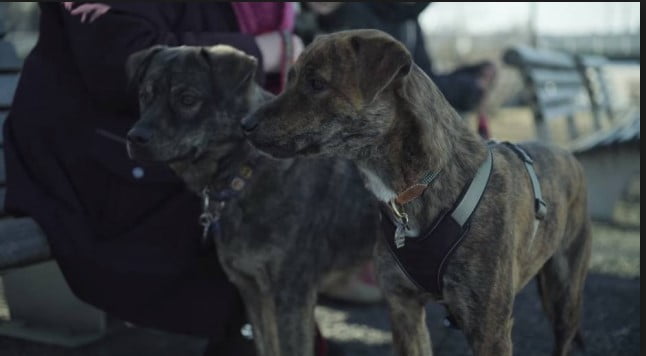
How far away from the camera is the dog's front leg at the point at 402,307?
8.97ft

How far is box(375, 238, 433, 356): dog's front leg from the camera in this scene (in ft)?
8.97

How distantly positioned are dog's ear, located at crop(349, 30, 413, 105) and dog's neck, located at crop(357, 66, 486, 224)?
0.09 m

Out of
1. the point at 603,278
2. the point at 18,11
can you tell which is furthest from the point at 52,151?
the point at 18,11

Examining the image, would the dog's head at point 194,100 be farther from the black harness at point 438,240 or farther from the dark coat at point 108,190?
the black harness at point 438,240

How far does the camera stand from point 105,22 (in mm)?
3326

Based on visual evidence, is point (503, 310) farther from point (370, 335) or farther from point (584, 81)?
point (584, 81)

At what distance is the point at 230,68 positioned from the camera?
3107 millimetres

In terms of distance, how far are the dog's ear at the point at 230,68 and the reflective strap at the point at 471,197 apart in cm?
104

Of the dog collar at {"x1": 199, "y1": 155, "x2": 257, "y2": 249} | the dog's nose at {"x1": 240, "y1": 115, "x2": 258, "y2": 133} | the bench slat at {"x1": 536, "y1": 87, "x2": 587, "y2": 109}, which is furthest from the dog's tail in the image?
the bench slat at {"x1": 536, "y1": 87, "x2": 587, "y2": 109}

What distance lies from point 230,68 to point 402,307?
114 cm

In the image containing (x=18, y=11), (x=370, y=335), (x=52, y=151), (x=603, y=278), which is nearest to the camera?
(x=52, y=151)

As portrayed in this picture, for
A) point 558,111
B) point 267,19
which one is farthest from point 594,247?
point 267,19

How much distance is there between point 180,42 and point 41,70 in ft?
2.07

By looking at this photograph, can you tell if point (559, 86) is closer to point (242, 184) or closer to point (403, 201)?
point (242, 184)
